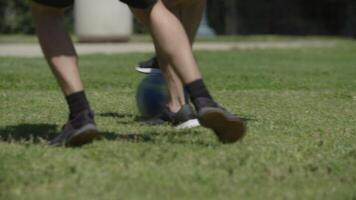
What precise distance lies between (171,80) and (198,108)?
1.34 m

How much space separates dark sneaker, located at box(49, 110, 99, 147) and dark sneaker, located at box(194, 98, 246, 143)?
538 mm

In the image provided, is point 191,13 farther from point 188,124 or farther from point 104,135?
point 104,135

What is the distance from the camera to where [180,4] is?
5590 millimetres

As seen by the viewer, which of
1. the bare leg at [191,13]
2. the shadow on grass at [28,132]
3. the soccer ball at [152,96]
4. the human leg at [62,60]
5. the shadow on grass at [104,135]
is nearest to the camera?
the human leg at [62,60]

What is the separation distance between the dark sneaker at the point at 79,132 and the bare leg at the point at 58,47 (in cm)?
16

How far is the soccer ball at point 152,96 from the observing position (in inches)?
240

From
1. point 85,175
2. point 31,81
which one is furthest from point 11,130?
point 31,81

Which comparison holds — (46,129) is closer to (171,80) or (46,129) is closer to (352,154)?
(171,80)

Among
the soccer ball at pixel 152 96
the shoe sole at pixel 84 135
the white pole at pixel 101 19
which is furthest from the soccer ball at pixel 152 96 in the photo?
the white pole at pixel 101 19

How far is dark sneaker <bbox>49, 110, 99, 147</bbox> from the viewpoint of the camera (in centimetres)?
451

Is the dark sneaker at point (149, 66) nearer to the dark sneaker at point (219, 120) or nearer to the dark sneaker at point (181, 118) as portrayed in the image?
the dark sneaker at point (181, 118)

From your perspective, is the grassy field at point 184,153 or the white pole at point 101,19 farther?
the white pole at point 101,19

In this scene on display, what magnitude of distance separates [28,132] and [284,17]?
27.6 metres

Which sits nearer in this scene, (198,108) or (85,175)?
(85,175)
